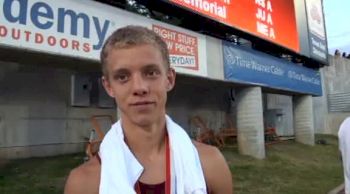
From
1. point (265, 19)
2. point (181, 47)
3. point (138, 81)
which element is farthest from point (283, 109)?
point (138, 81)

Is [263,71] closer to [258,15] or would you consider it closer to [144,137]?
[258,15]

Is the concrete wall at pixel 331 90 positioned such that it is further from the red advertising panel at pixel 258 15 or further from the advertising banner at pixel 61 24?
the advertising banner at pixel 61 24

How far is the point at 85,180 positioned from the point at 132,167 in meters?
0.18

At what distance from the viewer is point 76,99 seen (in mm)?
13641

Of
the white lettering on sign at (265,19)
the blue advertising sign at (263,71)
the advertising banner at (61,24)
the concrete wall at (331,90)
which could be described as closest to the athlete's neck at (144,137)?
the advertising banner at (61,24)

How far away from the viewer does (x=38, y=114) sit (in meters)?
12.4

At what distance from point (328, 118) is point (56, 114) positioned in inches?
838

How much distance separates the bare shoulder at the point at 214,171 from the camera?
1.87 m

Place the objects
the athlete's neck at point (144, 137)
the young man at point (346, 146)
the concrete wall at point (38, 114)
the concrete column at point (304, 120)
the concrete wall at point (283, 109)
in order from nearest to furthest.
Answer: the athlete's neck at point (144, 137)
the young man at point (346, 146)
the concrete wall at point (38, 114)
the concrete column at point (304, 120)
the concrete wall at point (283, 109)

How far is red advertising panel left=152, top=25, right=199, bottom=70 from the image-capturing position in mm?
11578

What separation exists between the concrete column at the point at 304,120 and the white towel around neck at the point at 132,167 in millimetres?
21418

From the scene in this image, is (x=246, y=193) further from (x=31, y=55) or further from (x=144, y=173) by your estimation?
(x=144, y=173)

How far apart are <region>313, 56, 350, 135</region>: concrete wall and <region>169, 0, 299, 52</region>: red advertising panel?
38.0ft

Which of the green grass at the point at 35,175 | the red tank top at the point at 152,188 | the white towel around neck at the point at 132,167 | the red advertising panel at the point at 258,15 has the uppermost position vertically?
the red advertising panel at the point at 258,15
